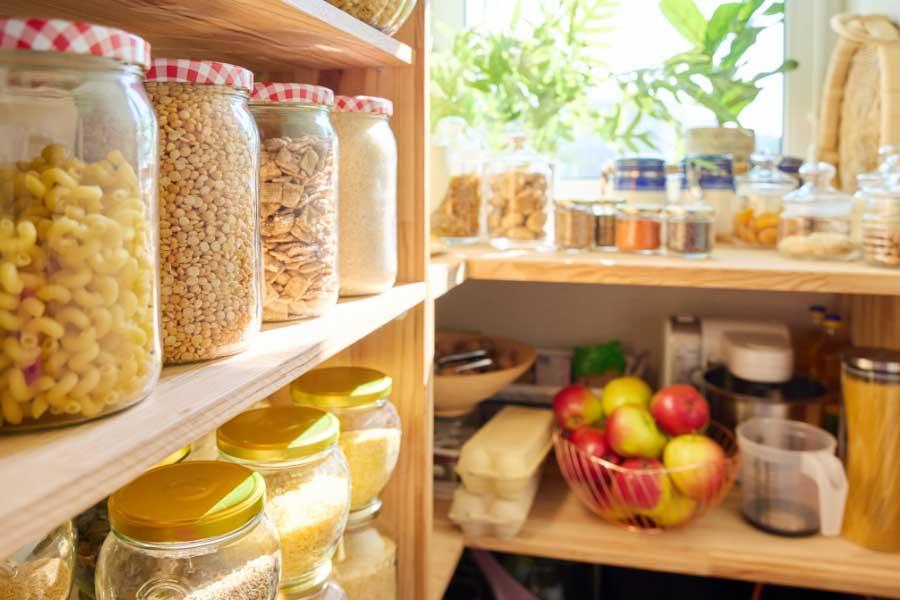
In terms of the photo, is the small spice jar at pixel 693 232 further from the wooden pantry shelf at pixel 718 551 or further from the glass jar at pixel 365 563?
the glass jar at pixel 365 563

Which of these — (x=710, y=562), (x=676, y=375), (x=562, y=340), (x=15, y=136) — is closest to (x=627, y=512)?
(x=710, y=562)

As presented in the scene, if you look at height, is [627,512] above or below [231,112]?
below

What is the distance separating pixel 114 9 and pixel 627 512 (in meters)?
1.05

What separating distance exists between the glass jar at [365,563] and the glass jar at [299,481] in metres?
0.15

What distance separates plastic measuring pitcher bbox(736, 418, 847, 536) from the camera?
1283mm

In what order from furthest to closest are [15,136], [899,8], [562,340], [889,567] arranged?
[562,340]
[899,8]
[889,567]
[15,136]

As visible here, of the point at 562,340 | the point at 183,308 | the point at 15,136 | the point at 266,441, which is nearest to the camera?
the point at 15,136

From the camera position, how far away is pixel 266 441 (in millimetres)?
716

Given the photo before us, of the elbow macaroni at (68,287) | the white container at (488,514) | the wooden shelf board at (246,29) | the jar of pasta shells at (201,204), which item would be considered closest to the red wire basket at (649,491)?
the white container at (488,514)

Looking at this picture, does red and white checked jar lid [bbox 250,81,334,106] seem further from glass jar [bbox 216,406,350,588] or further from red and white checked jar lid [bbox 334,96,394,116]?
glass jar [bbox 216,406,350,588]

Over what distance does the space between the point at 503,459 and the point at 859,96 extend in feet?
3.21

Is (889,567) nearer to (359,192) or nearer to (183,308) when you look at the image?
(359,192)

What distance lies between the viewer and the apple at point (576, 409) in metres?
1.47

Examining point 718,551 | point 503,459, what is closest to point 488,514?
point 503,459
